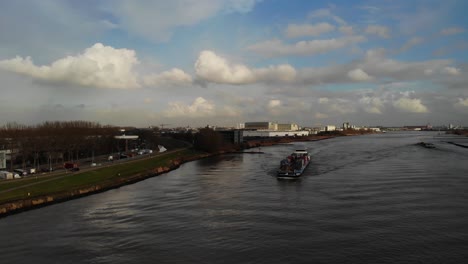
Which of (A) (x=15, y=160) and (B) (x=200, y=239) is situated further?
(A) (x=15, y=160)

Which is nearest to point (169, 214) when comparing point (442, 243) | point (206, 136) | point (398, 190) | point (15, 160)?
point (442, 243)

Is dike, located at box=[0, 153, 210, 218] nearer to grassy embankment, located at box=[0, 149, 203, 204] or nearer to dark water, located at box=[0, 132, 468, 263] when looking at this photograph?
grassy embankment, located at box=[0, 149, 203, 204]

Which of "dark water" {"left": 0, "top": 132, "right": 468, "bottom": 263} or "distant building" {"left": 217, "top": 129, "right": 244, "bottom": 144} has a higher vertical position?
"distant building" {"left": 217, "top": 129, "right": 244, "bottom": 144}

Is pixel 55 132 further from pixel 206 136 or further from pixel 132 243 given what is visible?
pixel 132 243

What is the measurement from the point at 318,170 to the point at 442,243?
37556 millimetres

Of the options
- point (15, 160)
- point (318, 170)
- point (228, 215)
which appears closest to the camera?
point (228, 215)

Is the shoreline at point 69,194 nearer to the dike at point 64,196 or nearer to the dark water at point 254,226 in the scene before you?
the dike at point 64,196

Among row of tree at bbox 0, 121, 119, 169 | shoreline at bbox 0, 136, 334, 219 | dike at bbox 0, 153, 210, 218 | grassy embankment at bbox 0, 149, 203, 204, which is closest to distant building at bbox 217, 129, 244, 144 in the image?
row of tree at bbox 0, 121, 119, 169

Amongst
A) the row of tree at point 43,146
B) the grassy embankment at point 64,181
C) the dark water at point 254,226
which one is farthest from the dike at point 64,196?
the row of tree at point 43,146

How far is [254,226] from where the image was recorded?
26.1 metres

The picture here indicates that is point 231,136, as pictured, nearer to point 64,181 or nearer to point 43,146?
point 43,146

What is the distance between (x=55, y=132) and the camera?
77.2m

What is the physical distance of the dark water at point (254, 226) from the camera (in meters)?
20.8

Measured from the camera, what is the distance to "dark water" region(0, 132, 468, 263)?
20.8 m
